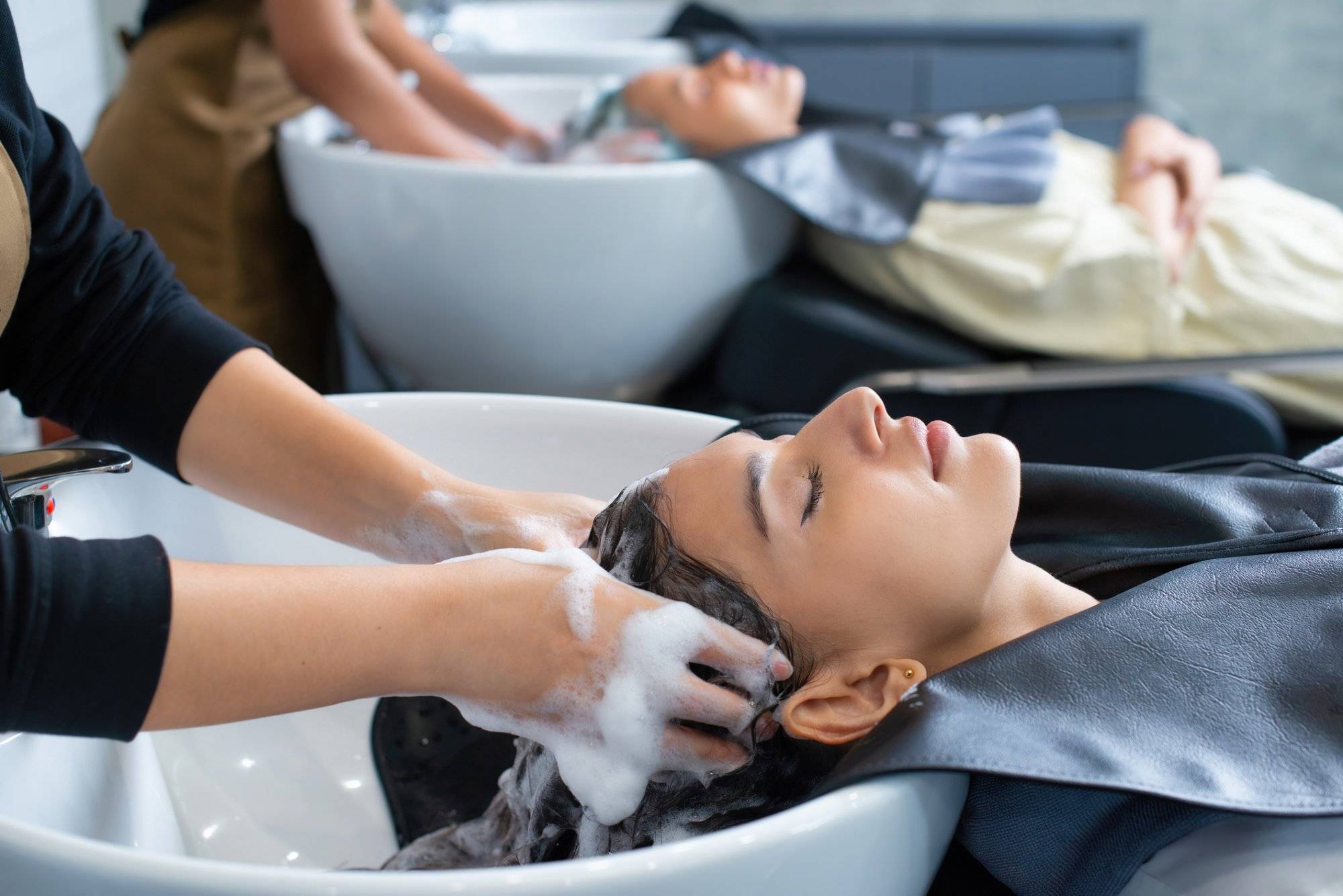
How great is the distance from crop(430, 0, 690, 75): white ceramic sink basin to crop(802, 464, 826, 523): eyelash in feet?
5.89

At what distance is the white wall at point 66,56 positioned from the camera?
187 centimetres

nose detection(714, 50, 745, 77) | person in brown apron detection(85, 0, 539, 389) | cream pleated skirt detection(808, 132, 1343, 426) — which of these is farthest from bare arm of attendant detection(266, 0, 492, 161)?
cream pleated skirt detection(808, 132, 1343, 426)

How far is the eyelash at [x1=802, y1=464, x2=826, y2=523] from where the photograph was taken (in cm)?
86

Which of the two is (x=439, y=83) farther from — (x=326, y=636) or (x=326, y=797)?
(x=326, y=636)

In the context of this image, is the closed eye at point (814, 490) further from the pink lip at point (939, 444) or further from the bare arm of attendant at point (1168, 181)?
the bare arm of attendant at point (1168, 181)

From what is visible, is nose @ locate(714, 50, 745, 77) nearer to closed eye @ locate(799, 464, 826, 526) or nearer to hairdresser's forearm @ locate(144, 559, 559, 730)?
closed eye @ locate(799, 464, 826, 526)

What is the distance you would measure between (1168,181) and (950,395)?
679 mm

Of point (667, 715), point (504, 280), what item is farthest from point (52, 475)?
point (504, 280)

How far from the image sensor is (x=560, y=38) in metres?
3.08

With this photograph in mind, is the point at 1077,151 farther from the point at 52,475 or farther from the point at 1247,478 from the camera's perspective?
the point at 52,475

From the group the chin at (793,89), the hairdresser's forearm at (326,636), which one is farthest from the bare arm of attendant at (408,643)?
the chin at (793,89)

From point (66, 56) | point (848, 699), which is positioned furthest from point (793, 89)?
point (848, 699)

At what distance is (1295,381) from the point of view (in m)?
1.68

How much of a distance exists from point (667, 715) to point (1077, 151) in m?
1.83
